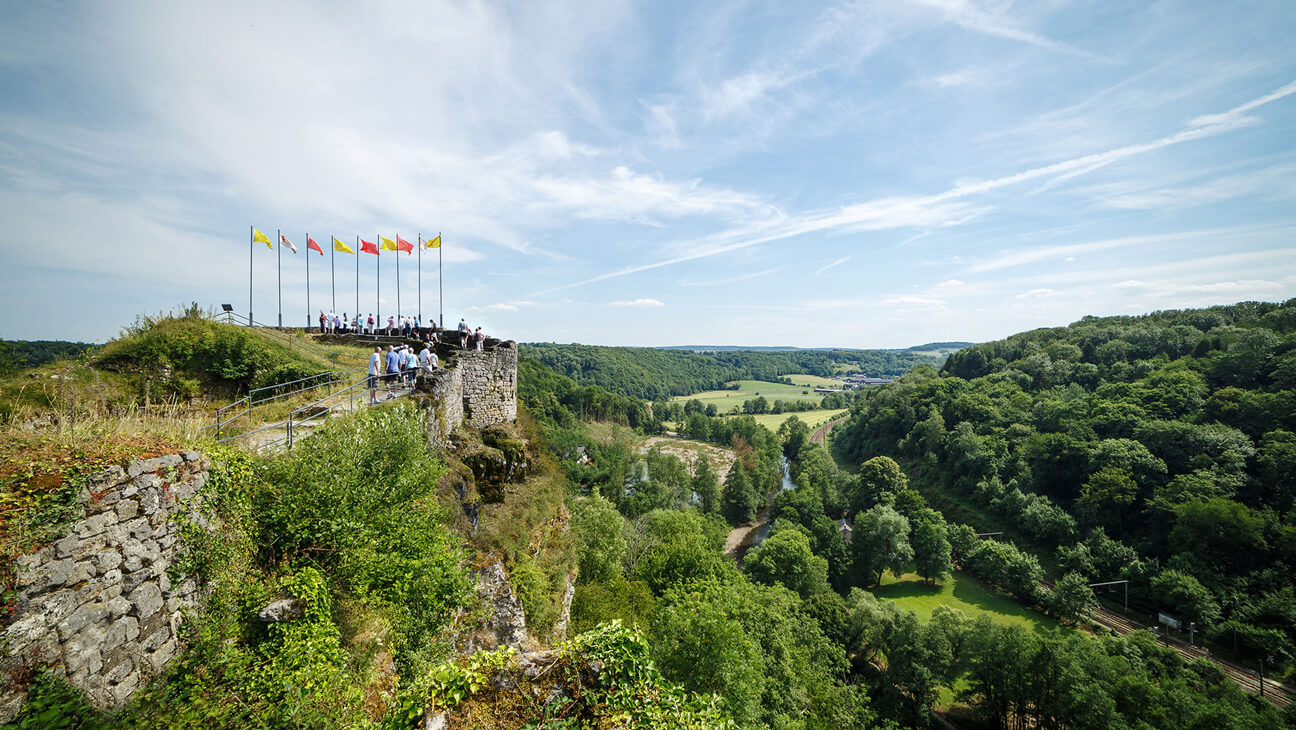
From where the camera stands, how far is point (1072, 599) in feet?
121

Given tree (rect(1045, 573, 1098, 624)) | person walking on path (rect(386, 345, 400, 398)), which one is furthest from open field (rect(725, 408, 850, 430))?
person walking on path (rect(386, 345, 400, 398))

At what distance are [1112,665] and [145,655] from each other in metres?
40.5

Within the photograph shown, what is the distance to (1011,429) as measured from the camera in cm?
6238

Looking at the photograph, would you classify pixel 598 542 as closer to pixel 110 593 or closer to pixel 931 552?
pixel 110 593

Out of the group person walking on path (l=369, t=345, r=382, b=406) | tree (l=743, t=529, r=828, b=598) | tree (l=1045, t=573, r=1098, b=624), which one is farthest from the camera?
tree (l=743, t=529, r=828, b=598)

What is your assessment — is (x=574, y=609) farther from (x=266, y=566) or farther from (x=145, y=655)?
(x=145, y=655)

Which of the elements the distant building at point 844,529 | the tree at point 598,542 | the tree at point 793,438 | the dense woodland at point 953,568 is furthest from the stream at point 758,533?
the tree at point 598,542

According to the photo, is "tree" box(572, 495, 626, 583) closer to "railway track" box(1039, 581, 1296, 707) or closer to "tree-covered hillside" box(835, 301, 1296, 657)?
"railway track" box(1039, 581, 1296, 707)

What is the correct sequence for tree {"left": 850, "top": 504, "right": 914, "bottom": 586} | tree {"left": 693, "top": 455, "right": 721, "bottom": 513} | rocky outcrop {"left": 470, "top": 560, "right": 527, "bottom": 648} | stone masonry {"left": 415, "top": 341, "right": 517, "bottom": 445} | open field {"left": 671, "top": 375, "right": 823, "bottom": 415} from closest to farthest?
rocky outcrop {"left": 470, "top": 560, "right": 527, "bottom": 648}, stone masonry {"left": 415, "top": 341, "right": 517, "bottom": 445}, tree {"left": 850, "top": 504, "right": 914, "bottom": 586}, tree {"left": 693, "top": 455, "right": 721, "bottom": 513}, open field {"left": 671, "top": 375, "right": 823, "bottom": 415}

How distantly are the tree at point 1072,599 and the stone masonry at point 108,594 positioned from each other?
52836 millimetres

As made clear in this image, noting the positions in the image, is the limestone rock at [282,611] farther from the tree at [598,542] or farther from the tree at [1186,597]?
the tree at [1186,597]

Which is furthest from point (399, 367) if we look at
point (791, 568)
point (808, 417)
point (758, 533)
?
point (808, 417)

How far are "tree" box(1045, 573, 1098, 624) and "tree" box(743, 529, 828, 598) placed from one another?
1819cm

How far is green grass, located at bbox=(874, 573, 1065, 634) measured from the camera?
1539 inches
